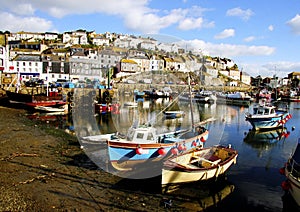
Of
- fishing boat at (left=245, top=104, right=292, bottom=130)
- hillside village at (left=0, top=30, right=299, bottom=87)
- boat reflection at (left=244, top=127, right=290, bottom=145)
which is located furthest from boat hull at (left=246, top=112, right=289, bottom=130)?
hillside village at (left=0, top=30, right=299, bottom=87)

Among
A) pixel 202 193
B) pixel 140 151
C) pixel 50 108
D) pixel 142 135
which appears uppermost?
pixel 142 135

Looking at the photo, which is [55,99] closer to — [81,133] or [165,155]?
[81,133]

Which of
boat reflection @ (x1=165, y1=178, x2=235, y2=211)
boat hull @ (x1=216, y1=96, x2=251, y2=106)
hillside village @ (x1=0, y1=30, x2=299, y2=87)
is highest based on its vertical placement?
hillside village @ (x1=0, y1=30, x2=299, y2=87)

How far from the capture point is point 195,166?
11.3 m

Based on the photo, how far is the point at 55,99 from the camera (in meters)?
30.8

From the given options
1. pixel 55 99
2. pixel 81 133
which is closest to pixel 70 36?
pixel 55 99

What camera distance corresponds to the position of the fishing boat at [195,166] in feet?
32.2

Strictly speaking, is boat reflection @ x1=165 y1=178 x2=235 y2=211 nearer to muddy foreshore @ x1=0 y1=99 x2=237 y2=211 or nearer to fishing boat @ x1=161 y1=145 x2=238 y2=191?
muddy foreshore @ x1=0 y1=99 x2=237 y2=211

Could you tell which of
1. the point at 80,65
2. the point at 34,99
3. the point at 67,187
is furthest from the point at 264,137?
the point at 80,65

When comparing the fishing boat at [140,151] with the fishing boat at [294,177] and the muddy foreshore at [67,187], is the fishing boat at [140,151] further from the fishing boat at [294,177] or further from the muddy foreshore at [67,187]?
the fishing boat at [294,177]

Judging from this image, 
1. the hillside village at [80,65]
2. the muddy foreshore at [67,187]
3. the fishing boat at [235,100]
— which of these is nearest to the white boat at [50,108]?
the hillside village at [80,65]

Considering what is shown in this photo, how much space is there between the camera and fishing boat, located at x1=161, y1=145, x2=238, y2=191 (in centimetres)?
983

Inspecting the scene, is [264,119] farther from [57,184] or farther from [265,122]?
[57,184]

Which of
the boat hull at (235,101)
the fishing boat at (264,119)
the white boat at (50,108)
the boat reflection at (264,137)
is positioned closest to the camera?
the boat reflection at (264,137)
